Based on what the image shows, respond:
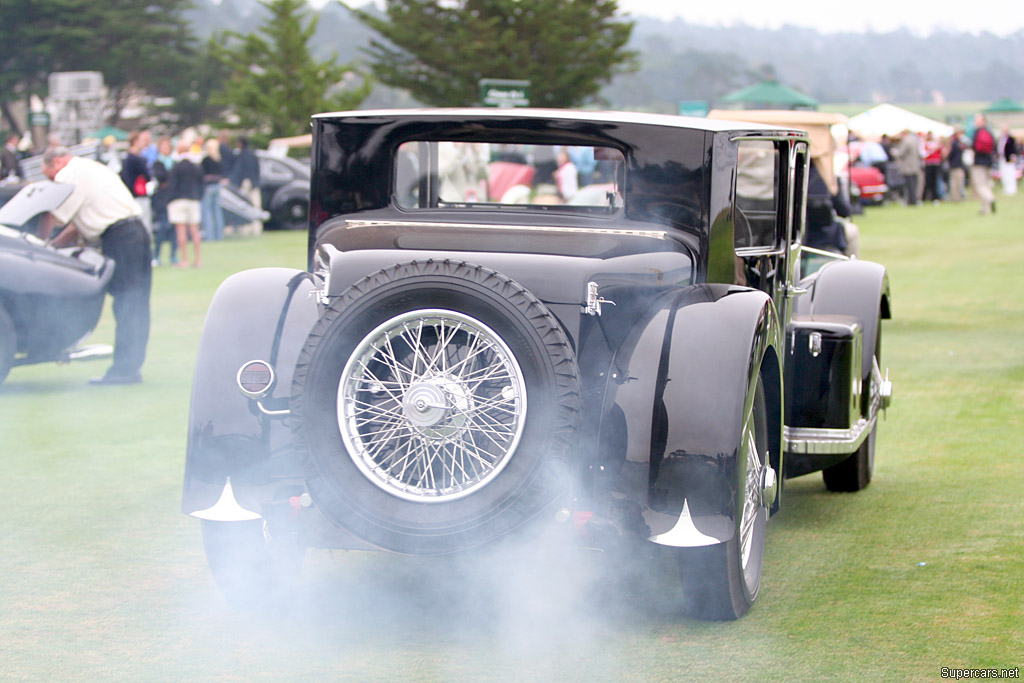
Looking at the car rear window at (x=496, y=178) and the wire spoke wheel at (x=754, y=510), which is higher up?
the car rear window at (x=496, y=178)

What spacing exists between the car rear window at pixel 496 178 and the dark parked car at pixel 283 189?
2.53m

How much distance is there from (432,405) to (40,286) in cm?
579

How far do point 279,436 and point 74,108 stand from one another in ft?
110

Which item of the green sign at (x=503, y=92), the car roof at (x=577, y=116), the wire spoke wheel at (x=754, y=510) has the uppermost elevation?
the green sign at (x=503, y=92)

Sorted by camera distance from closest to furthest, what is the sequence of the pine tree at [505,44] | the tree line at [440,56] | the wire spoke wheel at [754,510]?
the wire spoke wheel at [754,510] → the pine tree at [505,44] → the tree line at [440,56]

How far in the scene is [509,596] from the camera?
419cm

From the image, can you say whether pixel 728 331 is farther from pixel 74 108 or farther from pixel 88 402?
pixel 74 108

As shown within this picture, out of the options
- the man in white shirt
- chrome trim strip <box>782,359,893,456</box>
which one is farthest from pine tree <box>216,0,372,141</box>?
chrome trim strip <box>782,359,893,456</box>

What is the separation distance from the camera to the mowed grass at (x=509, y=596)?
12.4 ft

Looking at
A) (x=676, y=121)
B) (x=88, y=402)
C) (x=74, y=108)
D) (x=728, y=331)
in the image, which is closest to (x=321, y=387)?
(x=728, y=331)

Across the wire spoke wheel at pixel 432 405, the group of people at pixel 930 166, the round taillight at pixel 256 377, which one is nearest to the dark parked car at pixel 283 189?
the group of people at pixel 930 166

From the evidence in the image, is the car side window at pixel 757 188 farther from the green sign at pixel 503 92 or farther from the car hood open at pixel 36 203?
the green sign at pixel 503 92

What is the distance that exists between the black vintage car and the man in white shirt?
14.5ft

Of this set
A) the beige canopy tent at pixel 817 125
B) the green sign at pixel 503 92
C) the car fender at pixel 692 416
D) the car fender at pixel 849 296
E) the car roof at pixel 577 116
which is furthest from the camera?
the green sign at pixel 503 92
